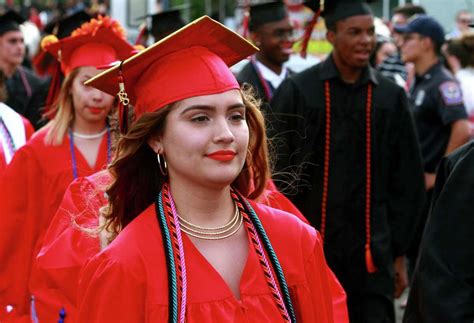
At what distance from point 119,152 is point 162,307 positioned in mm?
788

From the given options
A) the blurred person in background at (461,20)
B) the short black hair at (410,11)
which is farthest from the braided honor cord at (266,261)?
the blurred person in background at (461,20)

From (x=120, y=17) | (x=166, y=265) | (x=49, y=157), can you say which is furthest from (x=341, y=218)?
(x=120, y=17)

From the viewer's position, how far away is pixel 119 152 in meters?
3.89

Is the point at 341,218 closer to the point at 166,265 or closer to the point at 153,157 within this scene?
the point at 153,157

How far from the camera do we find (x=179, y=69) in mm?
3596

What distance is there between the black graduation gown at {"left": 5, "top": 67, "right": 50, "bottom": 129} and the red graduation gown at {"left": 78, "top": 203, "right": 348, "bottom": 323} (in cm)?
580

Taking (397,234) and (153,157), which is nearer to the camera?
(153,157)

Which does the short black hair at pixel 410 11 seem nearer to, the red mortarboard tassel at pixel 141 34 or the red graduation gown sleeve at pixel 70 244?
the red mortarboard tassel at pixel 141 34

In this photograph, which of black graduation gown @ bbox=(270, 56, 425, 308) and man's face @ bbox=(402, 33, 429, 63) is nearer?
black graduation gown @ bbox=(270, 56, 425, 308)

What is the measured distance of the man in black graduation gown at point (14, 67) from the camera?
10.3 meters

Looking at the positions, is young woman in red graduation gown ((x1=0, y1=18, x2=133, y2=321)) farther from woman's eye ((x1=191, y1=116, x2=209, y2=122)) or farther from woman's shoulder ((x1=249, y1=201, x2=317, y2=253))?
woman's eye ((x1=191, y1=116, x2=209, y2=122))

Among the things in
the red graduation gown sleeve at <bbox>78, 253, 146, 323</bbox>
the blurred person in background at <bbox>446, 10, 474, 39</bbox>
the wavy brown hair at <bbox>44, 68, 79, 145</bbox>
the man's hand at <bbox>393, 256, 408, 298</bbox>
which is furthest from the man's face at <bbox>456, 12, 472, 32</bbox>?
the red graduation gown sleeve at <bbox>78, 253, 146, 323</bbox>

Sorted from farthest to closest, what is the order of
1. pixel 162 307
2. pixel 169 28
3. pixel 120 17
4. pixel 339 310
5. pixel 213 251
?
1. pixel 120 17
2. pixel 169 28
3. pixel 339 310
4. pixel 213 251
5. pixel 162 307

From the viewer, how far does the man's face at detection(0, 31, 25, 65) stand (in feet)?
35.0
